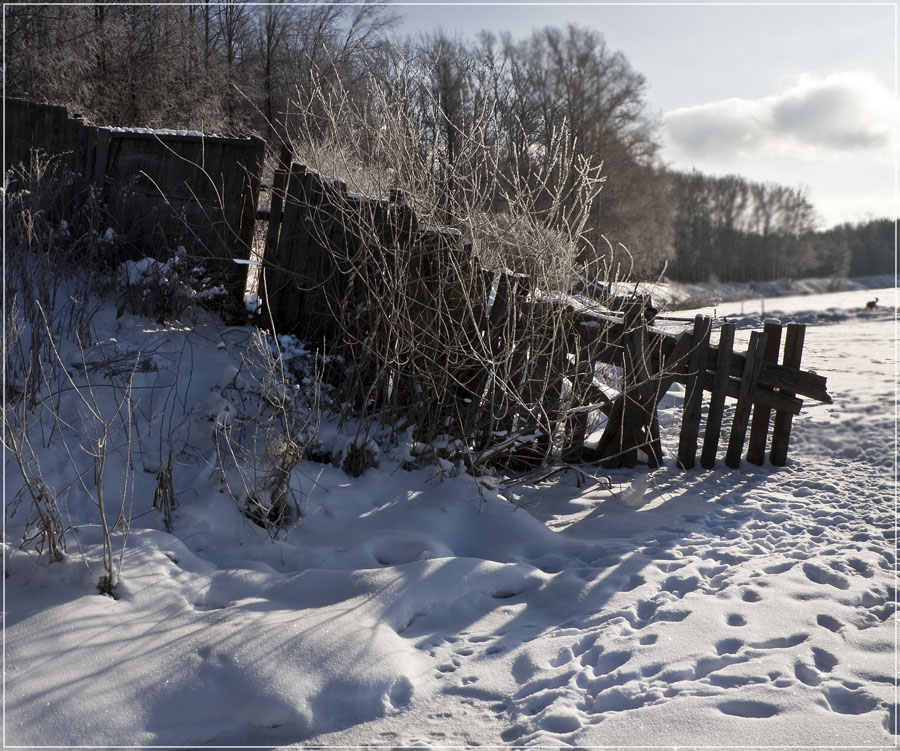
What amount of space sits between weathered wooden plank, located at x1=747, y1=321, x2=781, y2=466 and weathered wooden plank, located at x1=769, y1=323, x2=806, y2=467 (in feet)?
0.28

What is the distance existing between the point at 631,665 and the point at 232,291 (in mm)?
4529

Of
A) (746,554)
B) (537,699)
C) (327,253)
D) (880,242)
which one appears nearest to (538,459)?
(746,554)

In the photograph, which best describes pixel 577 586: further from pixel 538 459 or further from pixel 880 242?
pixel 880 242

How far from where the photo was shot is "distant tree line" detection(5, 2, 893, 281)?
479 centimetres

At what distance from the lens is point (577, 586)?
3.59 m

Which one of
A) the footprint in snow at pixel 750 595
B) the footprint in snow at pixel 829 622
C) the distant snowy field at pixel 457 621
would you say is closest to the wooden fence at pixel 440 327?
the distant snowy field at pixel 457 621

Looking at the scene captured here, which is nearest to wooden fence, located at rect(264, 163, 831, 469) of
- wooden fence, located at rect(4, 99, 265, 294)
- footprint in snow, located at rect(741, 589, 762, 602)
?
wooden fence, located at rect(4, 99, 265, 294)

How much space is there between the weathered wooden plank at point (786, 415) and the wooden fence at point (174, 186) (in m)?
4.57

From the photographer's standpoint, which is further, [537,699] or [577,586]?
[577,586]

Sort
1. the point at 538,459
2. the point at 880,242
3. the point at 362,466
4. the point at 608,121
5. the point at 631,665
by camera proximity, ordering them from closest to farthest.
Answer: the point at 631,665 → the point at 362,466 → the point at 538,459 → the point at 608,121 → the point at 880,242

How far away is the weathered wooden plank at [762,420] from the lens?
5633 mm

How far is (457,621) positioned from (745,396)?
11.4 feet

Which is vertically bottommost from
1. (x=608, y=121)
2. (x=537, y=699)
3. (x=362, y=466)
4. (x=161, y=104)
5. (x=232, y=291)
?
(x=537, y=699)

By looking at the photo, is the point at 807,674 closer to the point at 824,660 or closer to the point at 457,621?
the point at 824,660
